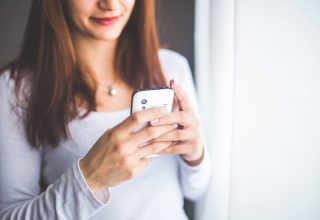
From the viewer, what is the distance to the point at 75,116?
0.73 metres

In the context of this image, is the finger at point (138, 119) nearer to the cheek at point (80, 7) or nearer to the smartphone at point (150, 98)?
the smartphone at point (150, 98)

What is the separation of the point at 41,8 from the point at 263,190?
0.65m

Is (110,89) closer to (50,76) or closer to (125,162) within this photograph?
(50,76)

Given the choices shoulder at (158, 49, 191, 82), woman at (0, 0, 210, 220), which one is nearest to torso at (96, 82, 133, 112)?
woman at (0, 0, 210, 220)

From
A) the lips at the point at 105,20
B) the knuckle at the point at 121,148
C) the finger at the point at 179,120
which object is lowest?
the knuckle at the point at 121,148

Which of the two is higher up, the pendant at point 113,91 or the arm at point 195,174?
the pendant at point 113,91

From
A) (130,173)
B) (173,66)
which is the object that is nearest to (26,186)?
(130,173)

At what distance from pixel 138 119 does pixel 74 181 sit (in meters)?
0.17

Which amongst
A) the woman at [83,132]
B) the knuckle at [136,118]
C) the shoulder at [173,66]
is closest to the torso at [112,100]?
the woman at [83,132]

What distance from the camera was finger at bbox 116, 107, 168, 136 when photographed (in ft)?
1.74

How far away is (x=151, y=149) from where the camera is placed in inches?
23.2

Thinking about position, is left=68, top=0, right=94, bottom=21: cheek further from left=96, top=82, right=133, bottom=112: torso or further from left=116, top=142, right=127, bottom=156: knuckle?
left=116, top=142, right=127, bottom=156: knuckle

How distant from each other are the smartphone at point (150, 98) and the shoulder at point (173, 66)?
0.95 feet

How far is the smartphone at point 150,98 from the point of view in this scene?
579 mm
